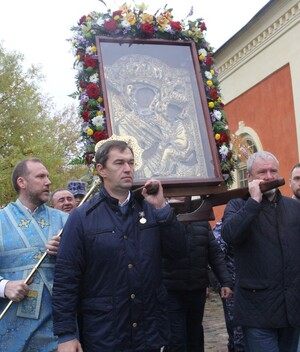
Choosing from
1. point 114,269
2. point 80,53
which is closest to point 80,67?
point 80,53

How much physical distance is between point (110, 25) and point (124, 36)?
147 millimetres

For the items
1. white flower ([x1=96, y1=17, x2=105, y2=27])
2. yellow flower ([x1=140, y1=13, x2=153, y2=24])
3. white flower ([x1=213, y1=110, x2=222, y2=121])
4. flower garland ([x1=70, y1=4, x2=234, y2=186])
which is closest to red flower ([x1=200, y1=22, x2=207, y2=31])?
flower garland ([x1=70, y1=4, x2=234, y2=186])

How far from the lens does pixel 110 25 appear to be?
4055mm

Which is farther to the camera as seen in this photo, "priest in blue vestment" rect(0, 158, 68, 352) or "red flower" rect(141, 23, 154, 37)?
"red flower" rect(141, 23, 154, 37)

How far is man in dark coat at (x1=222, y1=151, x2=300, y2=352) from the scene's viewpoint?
3672 millimetres

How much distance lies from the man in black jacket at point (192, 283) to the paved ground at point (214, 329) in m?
1.86

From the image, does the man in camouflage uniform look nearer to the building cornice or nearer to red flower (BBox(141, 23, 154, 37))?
red flower (BBox(141, 23, 154, 37))

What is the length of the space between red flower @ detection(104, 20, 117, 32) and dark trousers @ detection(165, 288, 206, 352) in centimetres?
250

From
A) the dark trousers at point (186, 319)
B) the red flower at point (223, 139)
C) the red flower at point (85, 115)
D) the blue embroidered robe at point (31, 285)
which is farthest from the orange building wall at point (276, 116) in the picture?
the blue embroidered robe at point (31, 285)

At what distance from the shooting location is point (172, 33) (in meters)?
4.26

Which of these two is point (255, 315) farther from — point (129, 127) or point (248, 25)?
point (248, 25)

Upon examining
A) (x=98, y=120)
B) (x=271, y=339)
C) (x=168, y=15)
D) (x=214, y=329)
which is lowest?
(x=214, y=329)

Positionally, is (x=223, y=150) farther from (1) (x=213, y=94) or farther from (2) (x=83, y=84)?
(2) (x=83, y=84)

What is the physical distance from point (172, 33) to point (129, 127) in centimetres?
94
